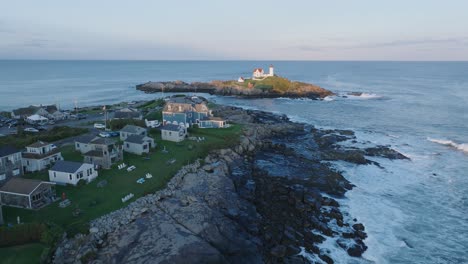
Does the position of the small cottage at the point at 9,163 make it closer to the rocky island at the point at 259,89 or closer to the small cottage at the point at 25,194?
the small cottage at the point at 25,194

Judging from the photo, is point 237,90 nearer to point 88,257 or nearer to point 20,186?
point 20,186

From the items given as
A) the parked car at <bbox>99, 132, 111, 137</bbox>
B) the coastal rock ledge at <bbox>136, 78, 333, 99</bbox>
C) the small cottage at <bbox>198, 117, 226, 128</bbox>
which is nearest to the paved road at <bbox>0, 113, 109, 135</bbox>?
the parked car at <bbox>99, 132, 111, 137</bbox>

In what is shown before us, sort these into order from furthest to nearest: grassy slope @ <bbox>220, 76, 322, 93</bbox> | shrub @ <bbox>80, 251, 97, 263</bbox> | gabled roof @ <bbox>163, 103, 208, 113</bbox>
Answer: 1. grassy slope @ <bbox>220, 76, 322, 93</bbox>
2. gabled roof @ <bbox>163, 103, 208, 113</bbox>
3. shrub @ <bbox>80, 251, 97, 263</bbox>

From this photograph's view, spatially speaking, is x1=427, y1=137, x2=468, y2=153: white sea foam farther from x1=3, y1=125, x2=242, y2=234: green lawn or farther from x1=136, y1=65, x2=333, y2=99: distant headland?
x1=136, y1=65, x2=333, y2=99: distant headland

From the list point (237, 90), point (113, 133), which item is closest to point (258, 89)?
point (237, 90)

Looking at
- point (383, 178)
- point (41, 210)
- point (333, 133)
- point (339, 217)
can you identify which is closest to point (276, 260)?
point (339, 217)

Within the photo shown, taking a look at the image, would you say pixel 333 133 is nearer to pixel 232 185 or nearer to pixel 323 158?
pixel 323 158

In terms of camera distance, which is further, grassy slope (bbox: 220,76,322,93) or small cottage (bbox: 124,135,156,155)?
grassy slope (bbox: 220,76,322,93)
